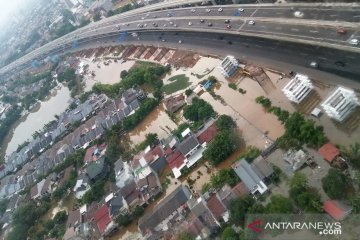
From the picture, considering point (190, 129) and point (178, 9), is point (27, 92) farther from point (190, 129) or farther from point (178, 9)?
point (190, 129)

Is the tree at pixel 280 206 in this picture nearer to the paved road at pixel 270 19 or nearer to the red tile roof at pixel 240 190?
the red tile roof at pixel 240 190

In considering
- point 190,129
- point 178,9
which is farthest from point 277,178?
point 178,9

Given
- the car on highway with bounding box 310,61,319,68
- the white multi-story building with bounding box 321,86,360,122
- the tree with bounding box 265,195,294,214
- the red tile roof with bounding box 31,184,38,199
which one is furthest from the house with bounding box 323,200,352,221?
the red tile roof with bounding box 31,184,38,199

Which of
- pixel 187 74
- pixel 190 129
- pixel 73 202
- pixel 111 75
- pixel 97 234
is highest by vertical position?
pixel 111 75

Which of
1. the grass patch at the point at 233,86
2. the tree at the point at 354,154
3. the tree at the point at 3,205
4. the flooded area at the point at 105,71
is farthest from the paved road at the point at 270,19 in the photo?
the tree at the point at 3,205

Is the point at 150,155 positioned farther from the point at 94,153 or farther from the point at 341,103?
the point at 341,103

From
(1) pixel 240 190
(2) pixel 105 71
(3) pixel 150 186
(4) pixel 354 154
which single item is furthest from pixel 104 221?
(2) pixel 105 71
